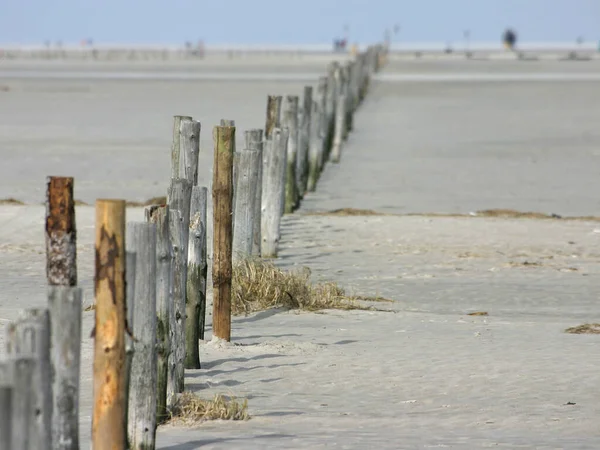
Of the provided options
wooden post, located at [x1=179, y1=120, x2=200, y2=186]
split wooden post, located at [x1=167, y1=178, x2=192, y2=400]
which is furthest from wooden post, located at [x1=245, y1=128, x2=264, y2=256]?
split wooden post, located at [x1=167, y1=178, x2=192, y2=400]

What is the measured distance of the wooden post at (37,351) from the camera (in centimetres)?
411

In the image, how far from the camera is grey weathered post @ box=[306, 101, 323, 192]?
61.5 feet

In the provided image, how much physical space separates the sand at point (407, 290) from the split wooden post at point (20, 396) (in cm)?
221

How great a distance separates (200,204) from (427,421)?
184 cm

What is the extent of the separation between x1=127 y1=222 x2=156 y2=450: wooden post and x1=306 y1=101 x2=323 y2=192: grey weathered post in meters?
12.5

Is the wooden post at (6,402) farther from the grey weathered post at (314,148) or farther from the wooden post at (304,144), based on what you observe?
the grey weathered post at (314,148)

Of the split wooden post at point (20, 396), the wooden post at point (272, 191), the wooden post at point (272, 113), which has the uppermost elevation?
the split wooden post at point (20, 396)

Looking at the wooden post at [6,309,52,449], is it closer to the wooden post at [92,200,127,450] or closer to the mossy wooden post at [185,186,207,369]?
the wooden post at [92,200,127,450]

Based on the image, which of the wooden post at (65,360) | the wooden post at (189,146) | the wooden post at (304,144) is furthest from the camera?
the wooden post at (304,144)

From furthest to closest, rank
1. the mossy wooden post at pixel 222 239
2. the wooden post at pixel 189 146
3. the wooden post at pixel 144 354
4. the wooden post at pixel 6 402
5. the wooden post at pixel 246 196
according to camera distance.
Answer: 1. the wooden post at pixel 246 196
2. the wooden post at pixel 189 146
3. the mossy wooden post at pixel 222 239
4. the wooden post at pixel 144 354
5. the wooden post at pixel 6 402

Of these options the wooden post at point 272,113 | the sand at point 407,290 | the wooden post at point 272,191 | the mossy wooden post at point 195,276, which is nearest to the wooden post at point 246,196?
the sand at point 407,290

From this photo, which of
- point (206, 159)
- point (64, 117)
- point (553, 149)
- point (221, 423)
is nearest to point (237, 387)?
point (221, 423)

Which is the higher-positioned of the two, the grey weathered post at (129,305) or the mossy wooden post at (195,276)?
the grey weathered post at (129,305)

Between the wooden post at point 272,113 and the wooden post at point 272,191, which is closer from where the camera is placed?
the wooden post at point 272,191
